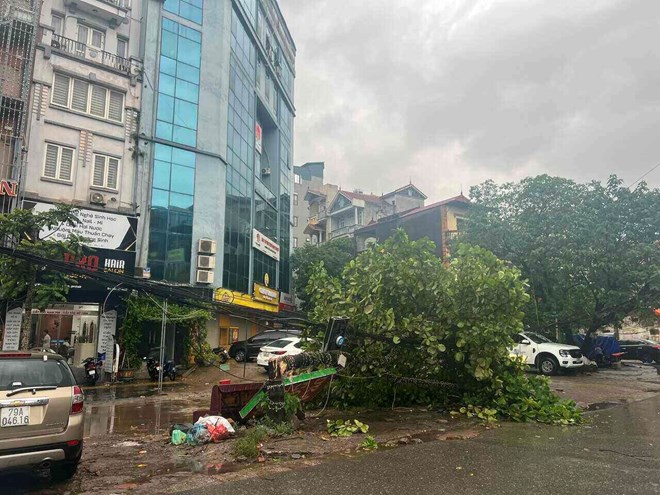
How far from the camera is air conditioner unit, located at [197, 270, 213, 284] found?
76.4 feet

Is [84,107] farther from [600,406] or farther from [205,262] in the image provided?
[600,406]

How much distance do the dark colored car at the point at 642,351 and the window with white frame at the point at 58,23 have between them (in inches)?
1376

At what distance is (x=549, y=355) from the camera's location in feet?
60.5

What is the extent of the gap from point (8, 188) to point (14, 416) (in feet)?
55.0

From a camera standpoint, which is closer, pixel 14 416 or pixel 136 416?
pixel 14 416

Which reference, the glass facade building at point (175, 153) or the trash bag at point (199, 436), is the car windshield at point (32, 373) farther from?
the glass facade building at point (175, 153)

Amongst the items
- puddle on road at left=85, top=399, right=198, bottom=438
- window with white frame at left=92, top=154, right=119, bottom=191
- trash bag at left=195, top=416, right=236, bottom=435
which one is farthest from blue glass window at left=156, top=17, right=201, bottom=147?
trash bag at left=195, top=416, right=236, bottom=435

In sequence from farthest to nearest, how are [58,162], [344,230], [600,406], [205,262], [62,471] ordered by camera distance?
[344,230] → [205,262] → [58,162] → [600,406] → [62,471]

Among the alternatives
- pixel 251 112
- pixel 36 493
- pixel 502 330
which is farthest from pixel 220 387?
pixel 251 112

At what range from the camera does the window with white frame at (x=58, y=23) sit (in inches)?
860

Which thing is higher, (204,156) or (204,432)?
(204,156)

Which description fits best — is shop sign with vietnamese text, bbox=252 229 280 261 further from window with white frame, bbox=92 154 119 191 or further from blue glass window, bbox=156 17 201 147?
window with white frame, bbox=92 154 119 191

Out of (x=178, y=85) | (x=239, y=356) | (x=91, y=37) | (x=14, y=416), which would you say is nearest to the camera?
(x=14, y=416)

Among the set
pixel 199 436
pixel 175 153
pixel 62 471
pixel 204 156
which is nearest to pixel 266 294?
pixel 204 156
